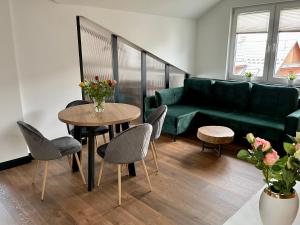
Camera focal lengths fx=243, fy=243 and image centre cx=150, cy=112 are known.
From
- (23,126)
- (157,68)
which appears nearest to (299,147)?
(23,126)

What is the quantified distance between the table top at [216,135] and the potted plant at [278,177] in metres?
2.34

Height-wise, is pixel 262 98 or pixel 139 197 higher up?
pixel 262 98

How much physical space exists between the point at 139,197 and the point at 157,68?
2.85 m

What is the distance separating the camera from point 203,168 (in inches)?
123

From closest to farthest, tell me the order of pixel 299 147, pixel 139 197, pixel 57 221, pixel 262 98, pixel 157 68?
pixel 299 147 → pixel 57 221 → pixel 139 197 → pixel 262 98 → pixel 157 68

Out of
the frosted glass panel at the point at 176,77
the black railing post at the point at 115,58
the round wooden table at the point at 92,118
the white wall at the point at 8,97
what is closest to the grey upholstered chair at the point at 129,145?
the round wooden table at the point at 92,118

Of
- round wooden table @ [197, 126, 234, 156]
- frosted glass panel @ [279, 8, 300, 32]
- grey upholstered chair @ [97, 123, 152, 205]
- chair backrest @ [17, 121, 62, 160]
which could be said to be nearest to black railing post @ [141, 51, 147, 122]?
round wooden table @ [197, 126, 234, 156]

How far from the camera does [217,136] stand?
132 inches

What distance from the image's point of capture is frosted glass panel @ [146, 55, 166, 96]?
15.1 ft

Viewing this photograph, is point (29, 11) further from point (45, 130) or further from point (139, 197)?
point (139, 197)

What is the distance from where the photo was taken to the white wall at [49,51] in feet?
10.0

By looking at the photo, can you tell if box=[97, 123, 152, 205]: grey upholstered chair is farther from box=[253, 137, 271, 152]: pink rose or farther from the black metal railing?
the black metal railing

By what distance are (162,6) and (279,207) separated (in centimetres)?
392

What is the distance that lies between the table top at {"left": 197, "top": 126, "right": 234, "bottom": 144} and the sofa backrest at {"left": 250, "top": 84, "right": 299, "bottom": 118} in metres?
0.88
